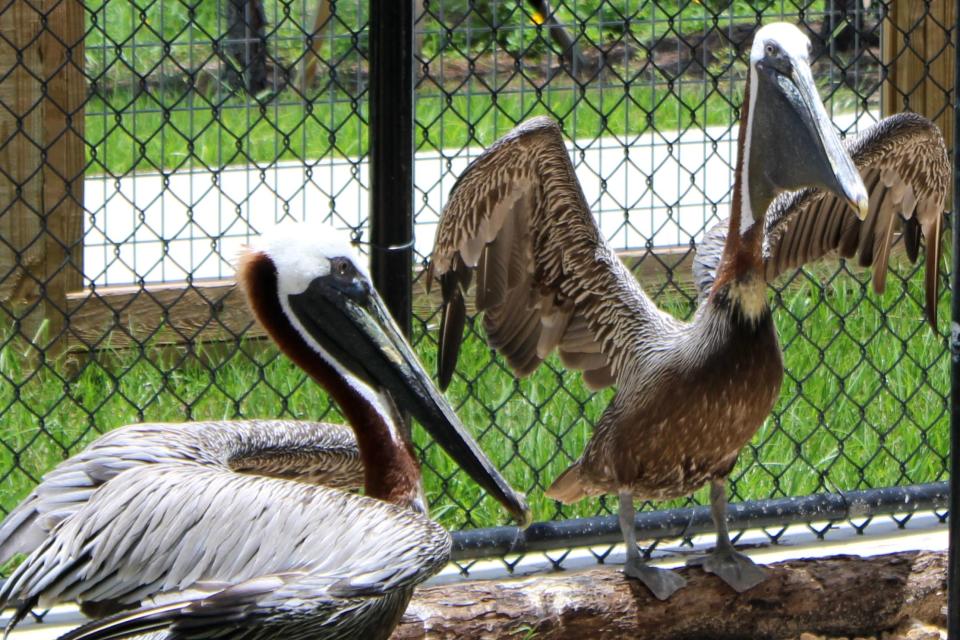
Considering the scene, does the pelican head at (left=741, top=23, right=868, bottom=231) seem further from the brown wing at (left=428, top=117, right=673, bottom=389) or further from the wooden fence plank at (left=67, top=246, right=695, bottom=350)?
the wooden fence plank at (left=67, top=246, right=695, bottom=350)

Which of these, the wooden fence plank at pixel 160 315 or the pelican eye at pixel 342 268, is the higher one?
the pelican eye at pixel 342 268

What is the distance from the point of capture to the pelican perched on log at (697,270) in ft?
9.79

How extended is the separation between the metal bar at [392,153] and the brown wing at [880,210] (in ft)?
2.64

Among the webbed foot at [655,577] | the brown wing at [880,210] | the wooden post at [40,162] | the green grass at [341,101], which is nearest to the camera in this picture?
the webbed foot at [655,577]

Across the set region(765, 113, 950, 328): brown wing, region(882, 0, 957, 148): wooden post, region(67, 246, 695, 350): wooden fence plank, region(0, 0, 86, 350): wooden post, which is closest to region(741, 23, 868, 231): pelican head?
region(765, 113, 950, 328): brown wing

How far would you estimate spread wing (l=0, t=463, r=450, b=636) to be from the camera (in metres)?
2.43

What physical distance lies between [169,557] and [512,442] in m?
1.42

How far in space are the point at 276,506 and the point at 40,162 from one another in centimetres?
222

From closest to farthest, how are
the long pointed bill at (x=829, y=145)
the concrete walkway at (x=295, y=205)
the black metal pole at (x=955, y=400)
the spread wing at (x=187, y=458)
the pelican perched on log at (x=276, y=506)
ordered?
the black metal pole at (x=955, y=400) < the pelican perched on log at (x=276, y=506) < the spread wing at (x=187, y=458) < the long pointed bill at (x=829, y=145) < the concrete walkway at (x=295, y=205)

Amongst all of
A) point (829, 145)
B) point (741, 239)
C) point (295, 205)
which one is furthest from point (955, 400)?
point (295, 205)

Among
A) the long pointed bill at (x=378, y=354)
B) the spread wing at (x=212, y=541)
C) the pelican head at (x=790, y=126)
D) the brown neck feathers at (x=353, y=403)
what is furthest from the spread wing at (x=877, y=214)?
the spread wing at (x=212, y=541)

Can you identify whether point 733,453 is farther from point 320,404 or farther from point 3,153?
point 3,153

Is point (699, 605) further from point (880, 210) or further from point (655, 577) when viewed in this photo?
point (880, 210)

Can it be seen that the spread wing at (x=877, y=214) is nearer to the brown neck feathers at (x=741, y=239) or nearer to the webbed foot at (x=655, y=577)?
the brown neck feathers at (x=741, y=239)
